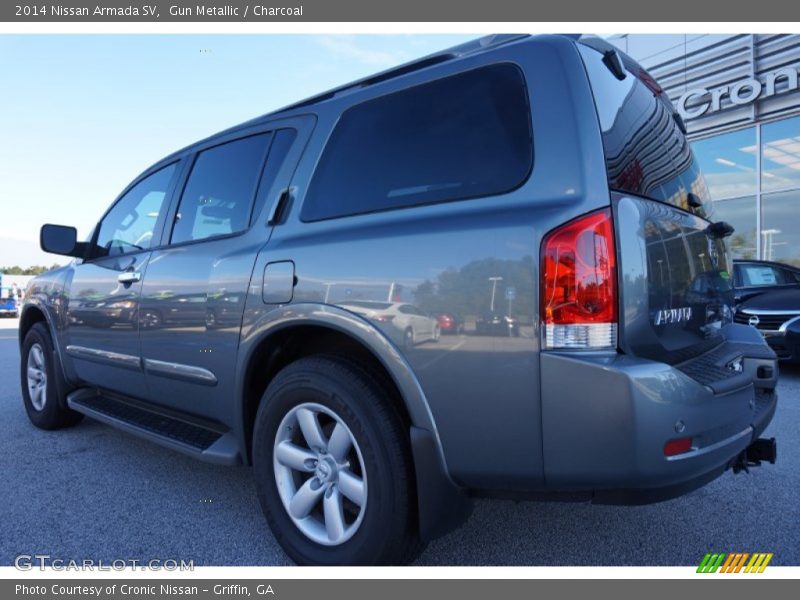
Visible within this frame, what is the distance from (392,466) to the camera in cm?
187

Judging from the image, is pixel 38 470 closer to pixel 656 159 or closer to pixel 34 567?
pixel 34 567

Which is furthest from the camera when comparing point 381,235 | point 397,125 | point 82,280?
point 82,280

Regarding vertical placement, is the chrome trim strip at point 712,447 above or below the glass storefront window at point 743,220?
below

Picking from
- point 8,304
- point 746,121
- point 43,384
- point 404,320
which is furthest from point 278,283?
point 8,304

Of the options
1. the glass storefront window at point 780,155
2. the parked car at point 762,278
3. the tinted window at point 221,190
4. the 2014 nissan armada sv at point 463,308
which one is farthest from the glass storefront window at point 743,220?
the tinted window at point 221,190

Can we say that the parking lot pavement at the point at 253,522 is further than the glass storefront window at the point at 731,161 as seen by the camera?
No

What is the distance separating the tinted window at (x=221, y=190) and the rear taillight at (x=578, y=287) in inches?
59.7

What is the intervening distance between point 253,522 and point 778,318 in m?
6.11

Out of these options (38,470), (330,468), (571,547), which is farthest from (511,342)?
(38,470)

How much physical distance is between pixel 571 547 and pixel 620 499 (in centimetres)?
79

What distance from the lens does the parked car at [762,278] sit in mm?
7117

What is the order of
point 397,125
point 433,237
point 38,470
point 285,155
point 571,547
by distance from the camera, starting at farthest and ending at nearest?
point 38,470, point 285,155, point 571,547, point 397,125, point 433,237

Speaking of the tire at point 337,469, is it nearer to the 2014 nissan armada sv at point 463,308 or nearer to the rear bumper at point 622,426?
the 2014 nissan armada sv at point 463,308

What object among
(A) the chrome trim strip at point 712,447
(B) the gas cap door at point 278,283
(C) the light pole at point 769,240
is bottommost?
(A) the chrome trim strip at point 712,447
